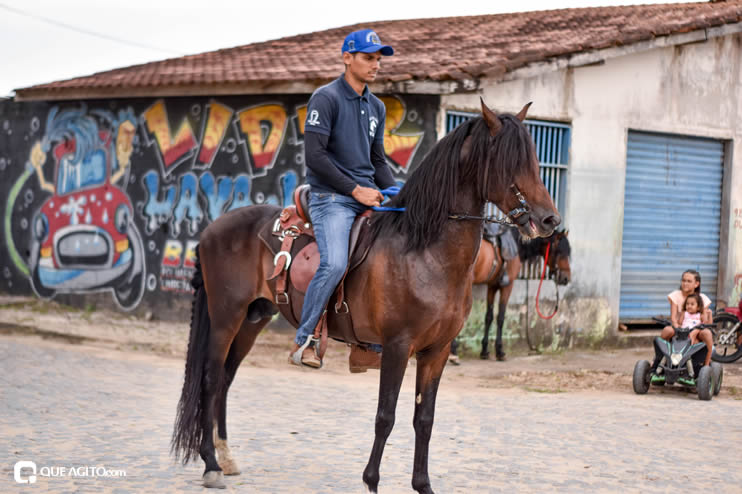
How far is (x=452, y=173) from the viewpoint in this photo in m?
5.47

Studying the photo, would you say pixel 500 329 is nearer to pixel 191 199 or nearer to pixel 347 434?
pixel 347 434

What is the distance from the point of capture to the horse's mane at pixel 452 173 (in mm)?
5207

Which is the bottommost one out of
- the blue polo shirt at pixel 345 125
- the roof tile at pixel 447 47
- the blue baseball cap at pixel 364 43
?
the blue polo shirt at pixel 345 125

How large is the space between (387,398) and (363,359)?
0.56m

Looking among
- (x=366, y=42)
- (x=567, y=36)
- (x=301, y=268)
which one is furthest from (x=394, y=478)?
(x=567, y=36)

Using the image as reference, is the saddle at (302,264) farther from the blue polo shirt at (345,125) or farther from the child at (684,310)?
the child at (684,310)

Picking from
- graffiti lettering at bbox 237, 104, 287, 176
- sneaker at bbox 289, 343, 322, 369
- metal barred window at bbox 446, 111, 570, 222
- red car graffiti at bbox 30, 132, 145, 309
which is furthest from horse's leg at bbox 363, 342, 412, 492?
red car graffiti at bbox 30, 132, 145, 309

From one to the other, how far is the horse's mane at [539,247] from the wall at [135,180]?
2057 mm

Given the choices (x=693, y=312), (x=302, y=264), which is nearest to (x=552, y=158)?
(x=693, y=312)

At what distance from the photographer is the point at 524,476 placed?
630 cm

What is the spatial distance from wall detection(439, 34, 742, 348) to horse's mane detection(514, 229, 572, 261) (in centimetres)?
89

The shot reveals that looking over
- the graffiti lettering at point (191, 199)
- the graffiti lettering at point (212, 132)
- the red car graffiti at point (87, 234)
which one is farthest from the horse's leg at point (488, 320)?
the red car graffiti at point (87, 234)

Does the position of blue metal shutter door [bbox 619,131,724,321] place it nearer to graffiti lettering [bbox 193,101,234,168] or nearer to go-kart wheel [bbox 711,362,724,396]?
go-kart wheel [bbox 711,362,724,396]

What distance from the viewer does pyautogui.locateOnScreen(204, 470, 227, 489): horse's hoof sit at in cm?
590
